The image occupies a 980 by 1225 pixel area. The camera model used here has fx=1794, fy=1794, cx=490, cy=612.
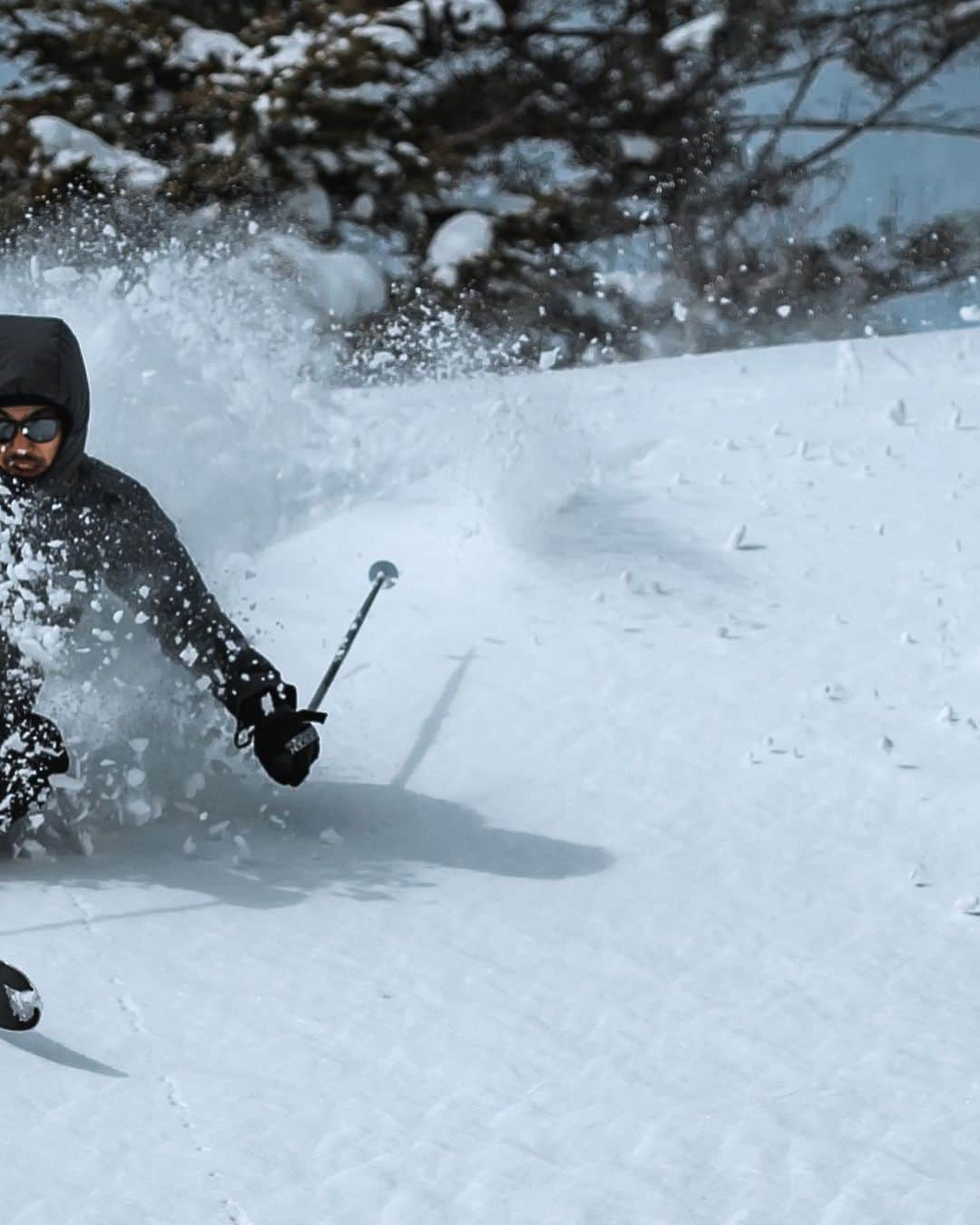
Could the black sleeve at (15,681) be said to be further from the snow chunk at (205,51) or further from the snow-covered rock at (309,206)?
the snow chunk at (205,51)

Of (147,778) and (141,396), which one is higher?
(141,396)

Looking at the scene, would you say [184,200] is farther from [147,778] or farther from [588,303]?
[147,778]

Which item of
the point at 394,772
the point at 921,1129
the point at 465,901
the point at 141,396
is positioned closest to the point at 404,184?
the point at 141,396

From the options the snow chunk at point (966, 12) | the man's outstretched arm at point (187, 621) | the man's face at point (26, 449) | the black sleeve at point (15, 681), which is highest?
the snow chunk at point (966, 12)

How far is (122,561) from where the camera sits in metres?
3.55

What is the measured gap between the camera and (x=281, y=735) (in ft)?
11.4

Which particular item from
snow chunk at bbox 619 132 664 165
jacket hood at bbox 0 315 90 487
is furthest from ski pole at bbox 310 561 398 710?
snow chunk at bbox 619 132 664 165

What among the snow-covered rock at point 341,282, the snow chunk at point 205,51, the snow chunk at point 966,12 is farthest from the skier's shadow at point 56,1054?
the snow chunk at point 966,12

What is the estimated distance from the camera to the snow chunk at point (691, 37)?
46.2 feet

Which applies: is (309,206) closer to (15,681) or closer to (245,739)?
(245,739)

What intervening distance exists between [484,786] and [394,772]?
218mm

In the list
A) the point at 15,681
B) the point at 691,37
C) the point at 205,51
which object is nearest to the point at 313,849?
the point at 15,681

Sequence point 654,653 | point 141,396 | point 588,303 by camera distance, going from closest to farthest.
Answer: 1. point 654,653
2. point 141,396
3. point 588,303

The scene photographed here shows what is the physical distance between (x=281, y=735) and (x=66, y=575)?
52 cm
